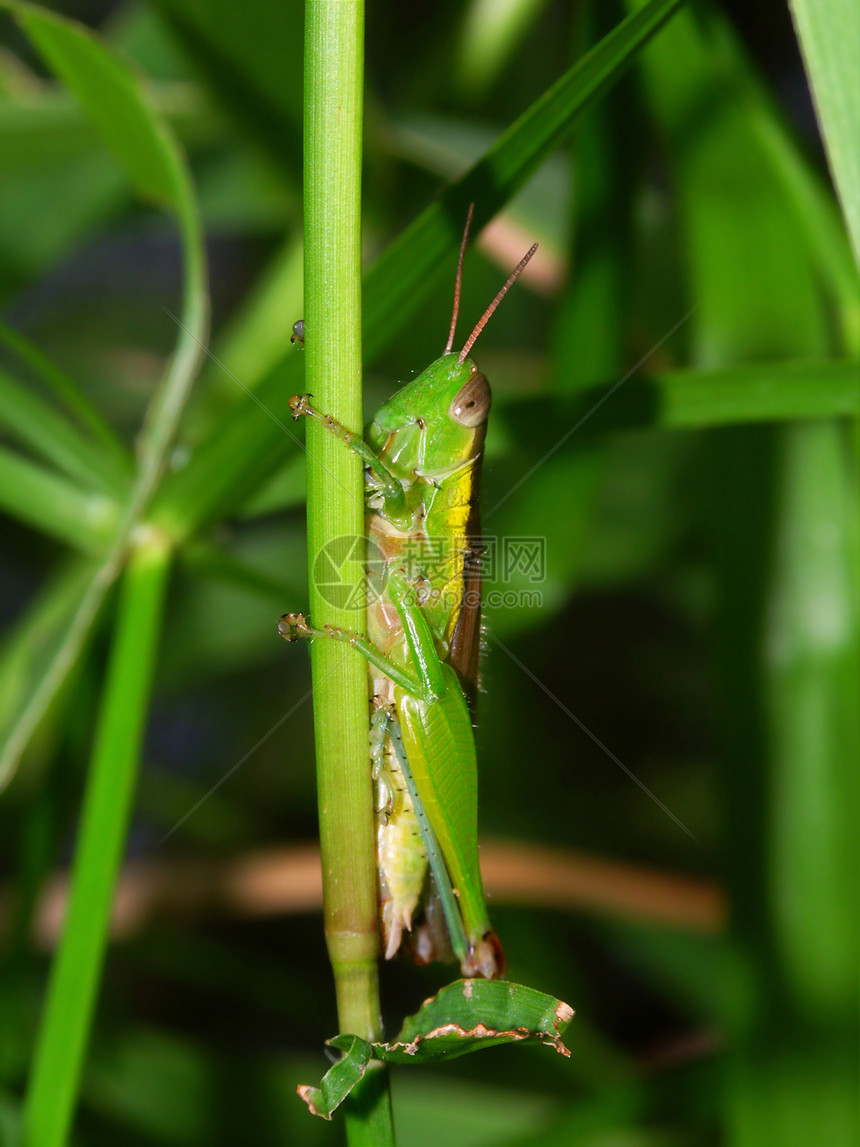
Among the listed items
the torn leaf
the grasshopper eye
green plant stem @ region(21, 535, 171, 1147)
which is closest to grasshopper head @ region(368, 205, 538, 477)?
the grasshopper eye

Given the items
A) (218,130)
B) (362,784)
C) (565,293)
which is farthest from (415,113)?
(362,784)

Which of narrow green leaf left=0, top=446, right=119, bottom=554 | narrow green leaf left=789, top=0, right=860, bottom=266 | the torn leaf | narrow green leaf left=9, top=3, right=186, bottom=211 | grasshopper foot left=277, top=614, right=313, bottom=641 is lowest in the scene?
the torn leaf

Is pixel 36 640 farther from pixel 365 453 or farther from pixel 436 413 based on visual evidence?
pixel 365 453

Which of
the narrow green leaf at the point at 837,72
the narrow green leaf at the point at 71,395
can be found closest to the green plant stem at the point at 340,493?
the narrow green leaf at the point at 837,72

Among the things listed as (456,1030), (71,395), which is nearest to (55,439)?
(71,395)

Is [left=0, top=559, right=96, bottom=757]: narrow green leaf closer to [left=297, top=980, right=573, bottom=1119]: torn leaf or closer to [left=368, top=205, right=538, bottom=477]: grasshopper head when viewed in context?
[left=368, top=205, right=538, bottom=477]: grasshopper head

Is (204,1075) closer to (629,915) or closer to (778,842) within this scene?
(629,915)
